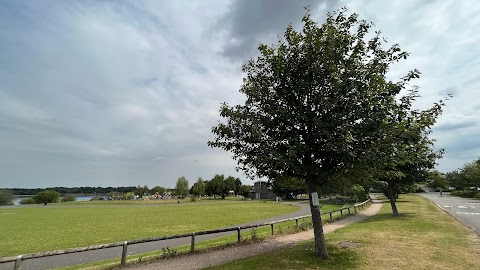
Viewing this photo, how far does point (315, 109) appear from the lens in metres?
9.75

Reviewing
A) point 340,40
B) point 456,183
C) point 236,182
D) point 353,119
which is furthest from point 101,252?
point 236,182

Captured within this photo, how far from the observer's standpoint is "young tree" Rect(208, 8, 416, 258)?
904cm

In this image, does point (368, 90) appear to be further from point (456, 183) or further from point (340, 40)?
point (456, 183)

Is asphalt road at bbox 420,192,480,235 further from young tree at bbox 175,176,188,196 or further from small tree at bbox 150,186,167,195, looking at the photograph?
small tree at bbox 150,186,167,195

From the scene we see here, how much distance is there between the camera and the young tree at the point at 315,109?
29.7ft

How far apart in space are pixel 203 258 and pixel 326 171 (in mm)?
5464

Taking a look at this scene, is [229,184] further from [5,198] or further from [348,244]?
[348,244]

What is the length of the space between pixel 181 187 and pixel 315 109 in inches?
4865

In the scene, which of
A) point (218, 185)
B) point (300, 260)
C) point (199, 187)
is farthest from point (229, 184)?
point (300, 260)

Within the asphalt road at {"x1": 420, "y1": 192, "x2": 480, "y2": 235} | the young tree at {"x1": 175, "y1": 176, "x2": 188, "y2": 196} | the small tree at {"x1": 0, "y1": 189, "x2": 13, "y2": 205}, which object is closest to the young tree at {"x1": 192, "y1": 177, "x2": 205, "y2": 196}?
the young tree at {"x1": 175, "y1": 176, "x2": 188, "y2": 196}

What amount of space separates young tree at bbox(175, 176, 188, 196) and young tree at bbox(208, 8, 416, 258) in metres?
121

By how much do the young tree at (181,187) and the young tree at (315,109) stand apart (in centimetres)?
12143

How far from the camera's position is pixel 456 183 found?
280ft

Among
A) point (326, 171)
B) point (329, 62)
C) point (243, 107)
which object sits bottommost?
point (326, 171)
